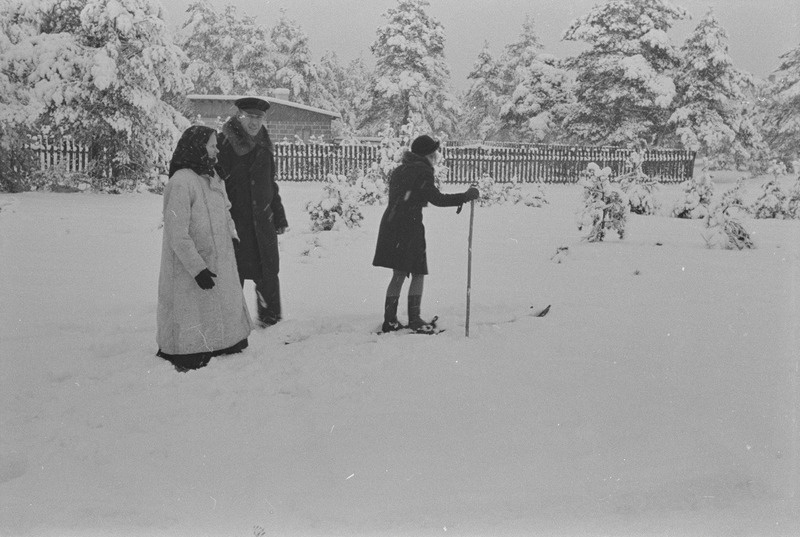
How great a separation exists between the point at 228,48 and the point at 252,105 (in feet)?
146

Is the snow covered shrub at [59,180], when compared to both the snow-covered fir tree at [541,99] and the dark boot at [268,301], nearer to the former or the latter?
the dark boot at [268,301]

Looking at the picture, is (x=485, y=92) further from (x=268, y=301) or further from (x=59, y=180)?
(x=268, y=301)

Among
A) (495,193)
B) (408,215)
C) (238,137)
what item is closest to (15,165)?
(495,193)

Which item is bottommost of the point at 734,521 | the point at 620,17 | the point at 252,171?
the point at 734,521

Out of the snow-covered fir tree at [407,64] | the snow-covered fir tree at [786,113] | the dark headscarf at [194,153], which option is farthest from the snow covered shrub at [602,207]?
the snow-covered fir tree at [786,113]

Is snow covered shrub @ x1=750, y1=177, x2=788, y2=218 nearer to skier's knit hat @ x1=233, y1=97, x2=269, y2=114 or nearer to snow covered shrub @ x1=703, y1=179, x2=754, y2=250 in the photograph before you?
snow covered shrub @ x1=703, y1=179, x2=754, y2=250

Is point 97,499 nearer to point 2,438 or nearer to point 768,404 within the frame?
point 2,438

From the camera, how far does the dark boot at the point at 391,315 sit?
5.89m

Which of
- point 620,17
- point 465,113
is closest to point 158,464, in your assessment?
point 620,17

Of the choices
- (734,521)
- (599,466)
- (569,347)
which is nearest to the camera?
(734,521)

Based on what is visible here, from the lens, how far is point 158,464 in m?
3.65

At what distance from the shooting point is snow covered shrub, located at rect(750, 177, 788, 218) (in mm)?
13562

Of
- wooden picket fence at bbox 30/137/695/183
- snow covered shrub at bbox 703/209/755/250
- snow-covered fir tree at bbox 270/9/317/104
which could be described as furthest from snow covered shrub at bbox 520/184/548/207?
snow-covered fir tree at bbox 270/9/317/104

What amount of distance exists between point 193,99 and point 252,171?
24198 mm
